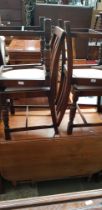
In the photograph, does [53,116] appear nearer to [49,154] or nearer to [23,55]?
[49,154]

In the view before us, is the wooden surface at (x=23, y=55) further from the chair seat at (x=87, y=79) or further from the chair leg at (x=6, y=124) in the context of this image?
the chair leg at (x=6, y=124)

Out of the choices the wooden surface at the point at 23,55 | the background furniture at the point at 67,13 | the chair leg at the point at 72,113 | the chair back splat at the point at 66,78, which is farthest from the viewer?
the background furniture at the point at 67,13

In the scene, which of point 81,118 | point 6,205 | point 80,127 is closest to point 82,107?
point 81,118

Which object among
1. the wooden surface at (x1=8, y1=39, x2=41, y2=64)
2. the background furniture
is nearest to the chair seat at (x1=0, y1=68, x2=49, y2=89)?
the wooden surface at (x1=8, y1=39, x2=41, y2=64)

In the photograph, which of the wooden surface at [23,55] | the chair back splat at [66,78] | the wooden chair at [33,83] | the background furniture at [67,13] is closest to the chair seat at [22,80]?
the wooden chair at [33,83]

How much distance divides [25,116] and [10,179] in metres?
0.50

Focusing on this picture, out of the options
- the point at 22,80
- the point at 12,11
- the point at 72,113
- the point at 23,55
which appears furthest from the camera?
the point at 12,11

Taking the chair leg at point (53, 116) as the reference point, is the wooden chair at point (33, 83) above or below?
above

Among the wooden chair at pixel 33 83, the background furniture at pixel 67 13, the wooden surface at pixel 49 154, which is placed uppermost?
the background furniture at pixel 67 13

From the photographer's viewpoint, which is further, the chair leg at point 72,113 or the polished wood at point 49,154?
the polished wood at point 49,154

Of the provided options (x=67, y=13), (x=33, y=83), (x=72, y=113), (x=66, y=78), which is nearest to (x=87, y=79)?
(x=66, y=78)

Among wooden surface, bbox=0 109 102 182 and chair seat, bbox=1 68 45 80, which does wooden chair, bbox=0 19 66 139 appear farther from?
wooden surface, bbox=0 109 102 182

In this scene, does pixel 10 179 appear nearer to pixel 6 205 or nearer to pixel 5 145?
pixel 5 145

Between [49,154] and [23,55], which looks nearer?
[49,154]
